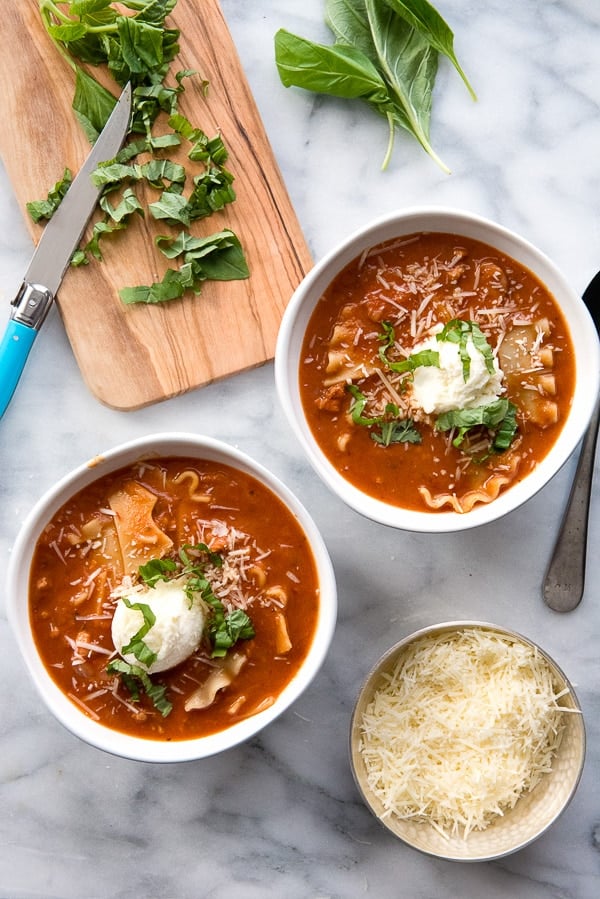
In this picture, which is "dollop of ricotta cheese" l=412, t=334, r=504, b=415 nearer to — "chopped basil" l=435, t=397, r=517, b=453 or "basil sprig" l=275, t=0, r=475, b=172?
"chopped basil" l=435, t=397, r=517, b=453

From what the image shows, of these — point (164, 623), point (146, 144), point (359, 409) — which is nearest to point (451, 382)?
point (359, 409)

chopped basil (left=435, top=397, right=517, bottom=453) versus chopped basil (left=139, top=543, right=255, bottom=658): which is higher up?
chopped basil (left=435, top=397, right=517, bottom=453)

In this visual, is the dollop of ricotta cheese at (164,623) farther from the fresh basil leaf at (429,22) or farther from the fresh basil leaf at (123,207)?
the fresh basil leaf at (429,22)

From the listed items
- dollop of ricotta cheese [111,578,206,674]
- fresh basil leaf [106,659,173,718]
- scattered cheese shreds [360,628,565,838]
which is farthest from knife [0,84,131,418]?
scattered cheese shreds [360,628,565,838]

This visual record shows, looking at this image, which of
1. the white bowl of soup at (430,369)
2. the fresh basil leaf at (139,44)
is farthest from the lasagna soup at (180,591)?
the fresh basil leaf at (139,44)

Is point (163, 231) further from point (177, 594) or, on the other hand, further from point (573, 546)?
point (573, 546)

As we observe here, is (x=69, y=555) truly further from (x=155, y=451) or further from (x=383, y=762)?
(x=383, y=762)
